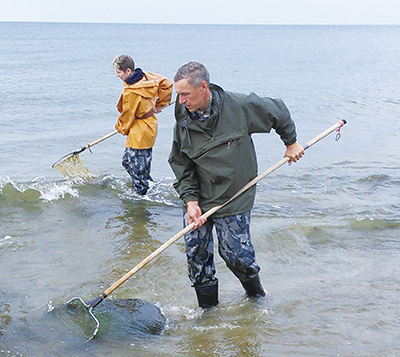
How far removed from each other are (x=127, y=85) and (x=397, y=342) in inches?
181

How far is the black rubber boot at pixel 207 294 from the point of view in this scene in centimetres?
447

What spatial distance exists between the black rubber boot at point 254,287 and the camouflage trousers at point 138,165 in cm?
336

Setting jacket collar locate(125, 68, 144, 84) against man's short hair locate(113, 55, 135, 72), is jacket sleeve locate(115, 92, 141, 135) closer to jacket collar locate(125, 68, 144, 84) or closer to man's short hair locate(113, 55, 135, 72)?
jacket collar locate(125, 68, 144, 84)

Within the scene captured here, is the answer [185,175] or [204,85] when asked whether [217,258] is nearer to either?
[185,175]

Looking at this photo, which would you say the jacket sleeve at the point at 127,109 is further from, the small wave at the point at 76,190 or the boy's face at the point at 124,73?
the small wave at the point at 76,190

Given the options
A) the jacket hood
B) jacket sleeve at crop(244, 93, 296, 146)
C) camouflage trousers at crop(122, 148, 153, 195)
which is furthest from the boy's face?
jacket sleeve at crop(244, 93, 296, 146)

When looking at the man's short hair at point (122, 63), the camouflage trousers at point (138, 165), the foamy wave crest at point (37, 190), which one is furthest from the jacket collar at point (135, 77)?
the foamy wave crest at point (37, 190)

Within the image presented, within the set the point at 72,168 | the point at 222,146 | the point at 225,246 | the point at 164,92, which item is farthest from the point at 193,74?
the point at 72,168

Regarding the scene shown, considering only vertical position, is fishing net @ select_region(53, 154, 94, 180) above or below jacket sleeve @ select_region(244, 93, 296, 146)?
below

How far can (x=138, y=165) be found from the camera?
752cm

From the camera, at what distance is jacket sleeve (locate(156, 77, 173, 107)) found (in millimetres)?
7211

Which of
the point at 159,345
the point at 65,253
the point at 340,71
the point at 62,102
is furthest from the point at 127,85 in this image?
the point at 340,71

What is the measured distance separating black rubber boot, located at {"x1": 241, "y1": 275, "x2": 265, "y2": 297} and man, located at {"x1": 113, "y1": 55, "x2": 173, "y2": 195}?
3317 mm

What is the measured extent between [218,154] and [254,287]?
137cm
